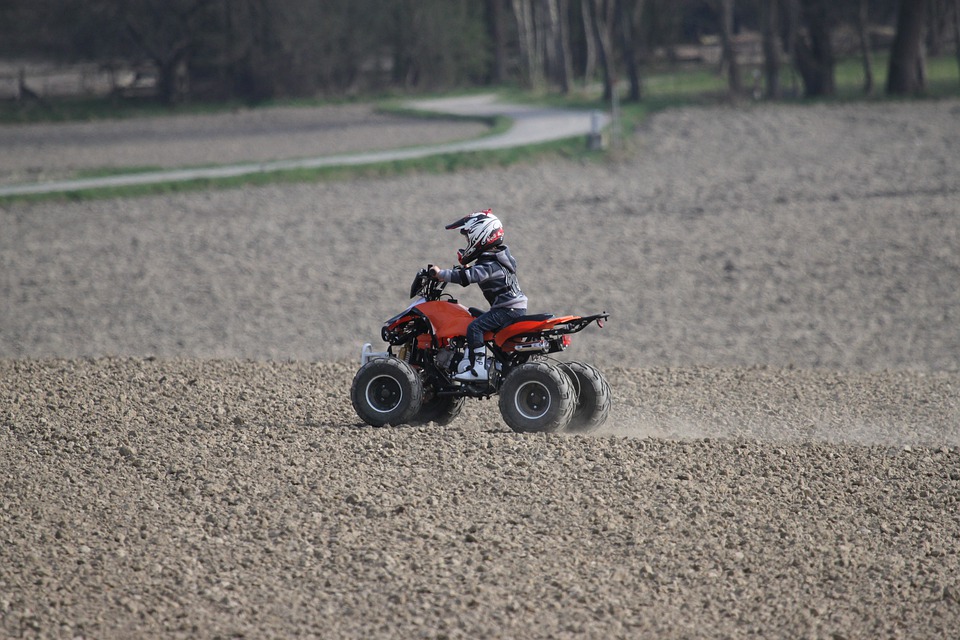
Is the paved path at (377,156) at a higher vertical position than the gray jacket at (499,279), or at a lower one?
higher

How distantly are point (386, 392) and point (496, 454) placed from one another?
1.51m

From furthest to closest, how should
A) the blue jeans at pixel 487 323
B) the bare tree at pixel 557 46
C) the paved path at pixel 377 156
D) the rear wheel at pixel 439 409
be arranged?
the bare tree at pixel 557 46, the paved path at pixel 377 156, the rear wheel at pixel 439 409, the blue jeans at pixel 487 323

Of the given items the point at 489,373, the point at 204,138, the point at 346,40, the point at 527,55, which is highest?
the point at 346,40

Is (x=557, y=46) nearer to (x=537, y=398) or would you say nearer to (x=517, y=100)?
(x=517, y=100)

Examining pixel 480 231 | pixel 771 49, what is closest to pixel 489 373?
pixel 480 231

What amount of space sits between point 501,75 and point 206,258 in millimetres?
47560

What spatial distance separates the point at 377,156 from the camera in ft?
118

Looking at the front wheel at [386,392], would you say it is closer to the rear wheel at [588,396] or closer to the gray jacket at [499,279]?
the gray jacket at [499,279]

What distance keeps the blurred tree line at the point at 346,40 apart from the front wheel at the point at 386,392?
40017mm

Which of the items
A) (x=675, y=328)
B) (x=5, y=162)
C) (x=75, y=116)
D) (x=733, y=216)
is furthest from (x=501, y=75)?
(x=675, y=328)

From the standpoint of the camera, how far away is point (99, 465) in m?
10.2

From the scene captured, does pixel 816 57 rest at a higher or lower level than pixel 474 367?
higher

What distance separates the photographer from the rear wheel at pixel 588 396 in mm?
11000

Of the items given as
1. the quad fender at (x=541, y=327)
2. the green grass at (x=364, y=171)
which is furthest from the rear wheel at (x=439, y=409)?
the green grass at (x=364, y=171)
